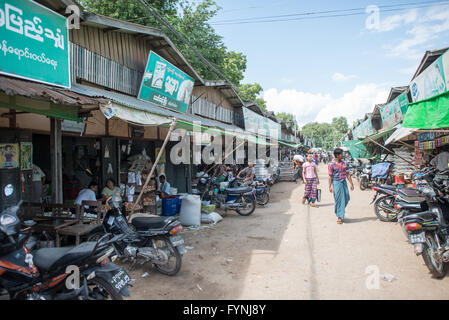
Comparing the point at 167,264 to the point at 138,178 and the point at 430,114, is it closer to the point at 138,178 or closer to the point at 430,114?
the point at 138,178

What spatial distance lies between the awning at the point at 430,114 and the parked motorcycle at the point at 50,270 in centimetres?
590

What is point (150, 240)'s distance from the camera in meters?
4.43

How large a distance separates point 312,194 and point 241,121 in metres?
10.3

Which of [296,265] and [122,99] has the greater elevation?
[122,99]

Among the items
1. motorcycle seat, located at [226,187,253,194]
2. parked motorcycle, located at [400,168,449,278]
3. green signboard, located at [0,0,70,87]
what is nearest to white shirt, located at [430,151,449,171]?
parked motorcycle, located at [400,168,449,278]

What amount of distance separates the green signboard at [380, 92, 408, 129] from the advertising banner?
6.97 ft

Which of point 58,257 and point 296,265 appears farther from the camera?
point 296,265

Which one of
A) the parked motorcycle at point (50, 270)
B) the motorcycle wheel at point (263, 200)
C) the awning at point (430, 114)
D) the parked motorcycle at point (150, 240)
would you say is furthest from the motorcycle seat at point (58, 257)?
the motorcycle wheel at point (263, 200)

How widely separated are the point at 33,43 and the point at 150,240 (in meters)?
4.13

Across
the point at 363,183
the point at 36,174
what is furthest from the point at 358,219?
the point at 36,174

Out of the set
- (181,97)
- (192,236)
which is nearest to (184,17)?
(181,97)

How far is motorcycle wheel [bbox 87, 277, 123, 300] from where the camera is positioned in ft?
9.23

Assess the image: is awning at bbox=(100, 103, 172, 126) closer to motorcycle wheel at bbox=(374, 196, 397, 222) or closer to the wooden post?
the wooden post
